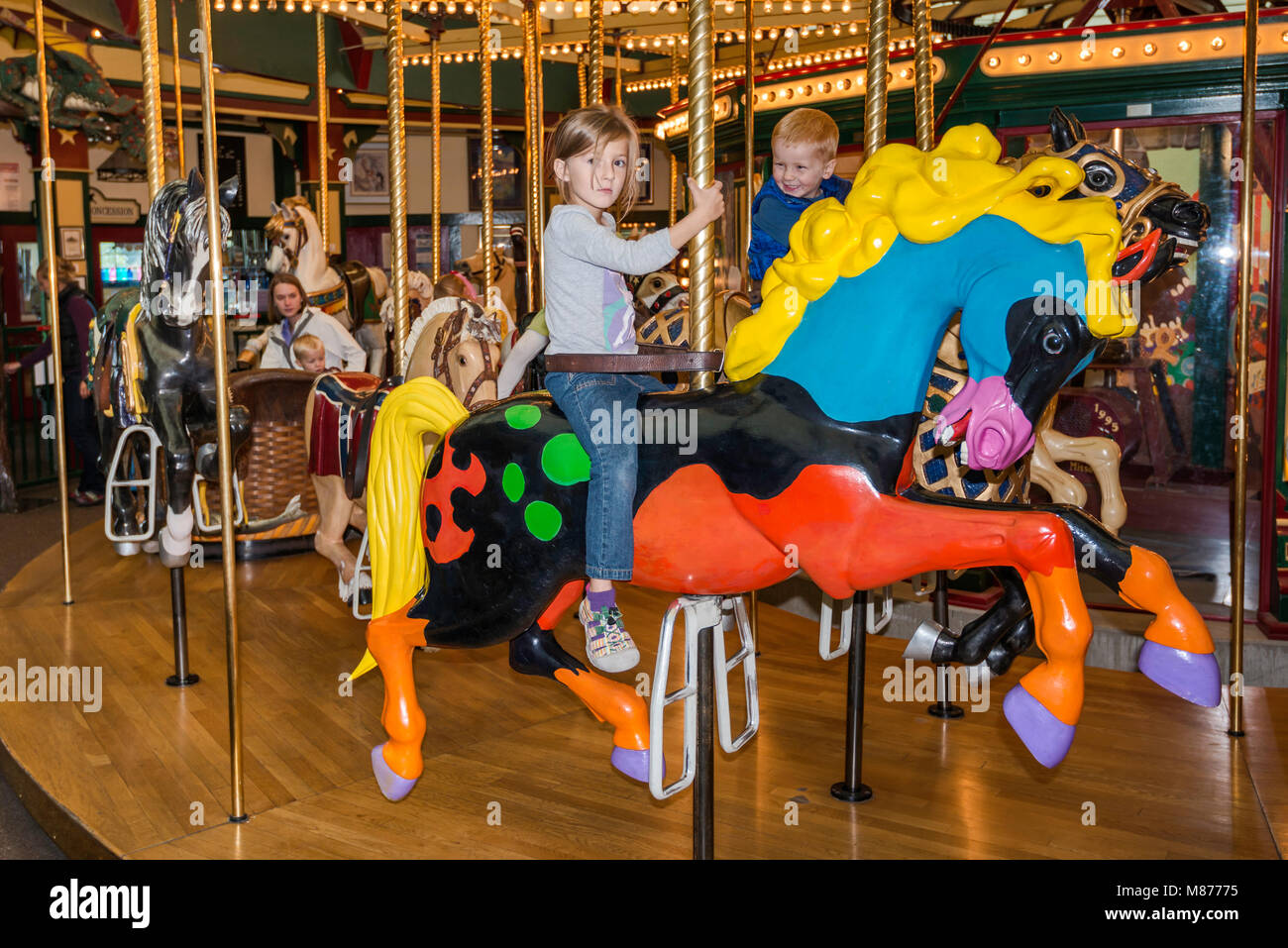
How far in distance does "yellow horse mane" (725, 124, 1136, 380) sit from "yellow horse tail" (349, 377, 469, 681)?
3.06 feet

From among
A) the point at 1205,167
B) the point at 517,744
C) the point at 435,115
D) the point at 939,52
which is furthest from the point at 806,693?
the point at 435,115

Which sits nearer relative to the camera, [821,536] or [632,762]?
[821,536]

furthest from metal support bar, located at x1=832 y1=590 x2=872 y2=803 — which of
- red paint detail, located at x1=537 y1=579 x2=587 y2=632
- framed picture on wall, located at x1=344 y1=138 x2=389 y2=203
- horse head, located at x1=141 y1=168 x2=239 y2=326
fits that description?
framed picture on wall, located at x1=344 y1=138 x2=389 y2=203

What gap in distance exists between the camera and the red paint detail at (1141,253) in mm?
2162

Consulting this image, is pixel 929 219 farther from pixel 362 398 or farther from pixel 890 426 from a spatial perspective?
pixel 362 398

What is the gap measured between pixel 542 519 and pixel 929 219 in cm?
98

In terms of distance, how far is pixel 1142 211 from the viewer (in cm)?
226

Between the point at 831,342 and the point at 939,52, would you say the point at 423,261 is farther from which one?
the point at 831,342

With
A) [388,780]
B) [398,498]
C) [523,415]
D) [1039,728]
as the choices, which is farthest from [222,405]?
[1039,728]

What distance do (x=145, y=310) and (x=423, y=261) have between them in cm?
1071

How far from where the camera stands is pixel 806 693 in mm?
4090

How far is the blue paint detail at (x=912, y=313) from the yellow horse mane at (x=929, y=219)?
2 cm

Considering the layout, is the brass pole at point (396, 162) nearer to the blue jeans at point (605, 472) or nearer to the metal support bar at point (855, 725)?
the blue jeans at point (605, 472)
